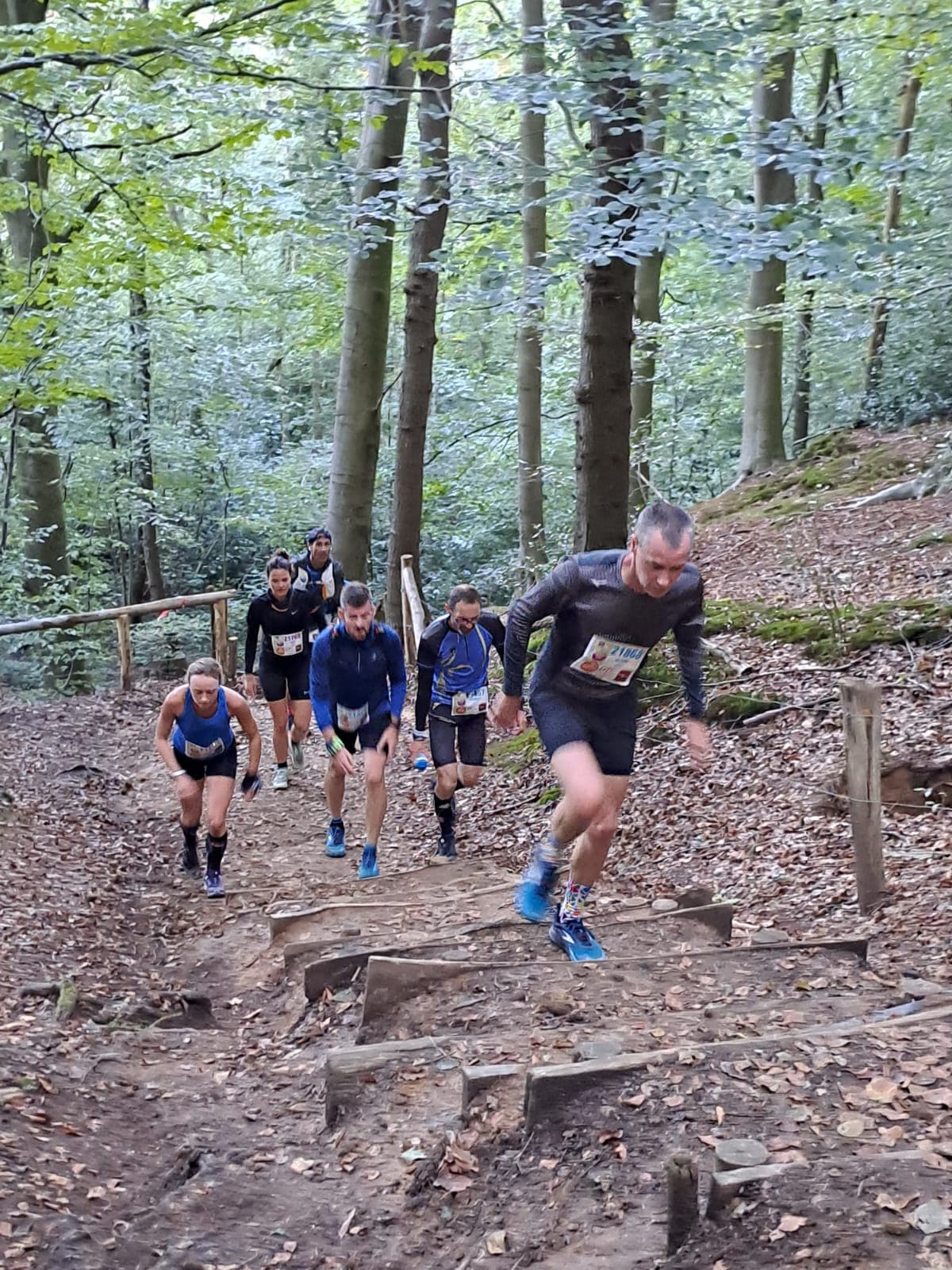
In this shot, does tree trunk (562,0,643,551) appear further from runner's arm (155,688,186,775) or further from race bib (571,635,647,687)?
runner's arm (155,688,186,775)

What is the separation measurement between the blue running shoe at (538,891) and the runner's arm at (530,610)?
0.97 m

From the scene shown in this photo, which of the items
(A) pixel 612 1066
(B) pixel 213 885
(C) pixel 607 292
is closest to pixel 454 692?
(B) pixel 213 885

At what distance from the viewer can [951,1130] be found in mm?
3197

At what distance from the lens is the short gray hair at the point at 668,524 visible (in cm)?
448

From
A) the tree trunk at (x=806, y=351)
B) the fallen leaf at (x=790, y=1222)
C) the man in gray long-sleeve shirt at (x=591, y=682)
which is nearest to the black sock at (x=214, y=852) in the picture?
the man in gray long-sleeve shirt at (x=591, y=682)

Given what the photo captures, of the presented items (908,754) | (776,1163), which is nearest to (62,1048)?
(776,1163)

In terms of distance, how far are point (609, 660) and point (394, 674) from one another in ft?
9.27

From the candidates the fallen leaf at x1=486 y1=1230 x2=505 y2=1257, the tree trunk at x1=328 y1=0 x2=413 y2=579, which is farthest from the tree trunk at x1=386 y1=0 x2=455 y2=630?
the fallen leaf at x1=486 y1=1230 x2=505 y2=1257

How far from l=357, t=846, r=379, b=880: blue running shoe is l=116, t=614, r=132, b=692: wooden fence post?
29.3ft

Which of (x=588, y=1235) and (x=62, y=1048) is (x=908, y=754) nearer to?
(x=588, y=1235)

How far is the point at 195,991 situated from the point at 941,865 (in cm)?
416

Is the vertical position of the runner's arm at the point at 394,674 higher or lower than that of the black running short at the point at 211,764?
higher

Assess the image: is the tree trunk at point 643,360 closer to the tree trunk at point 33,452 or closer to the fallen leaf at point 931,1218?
the tree trunk at point 33,452

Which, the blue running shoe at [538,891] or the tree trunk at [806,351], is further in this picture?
the tree trunk at [806,351]
